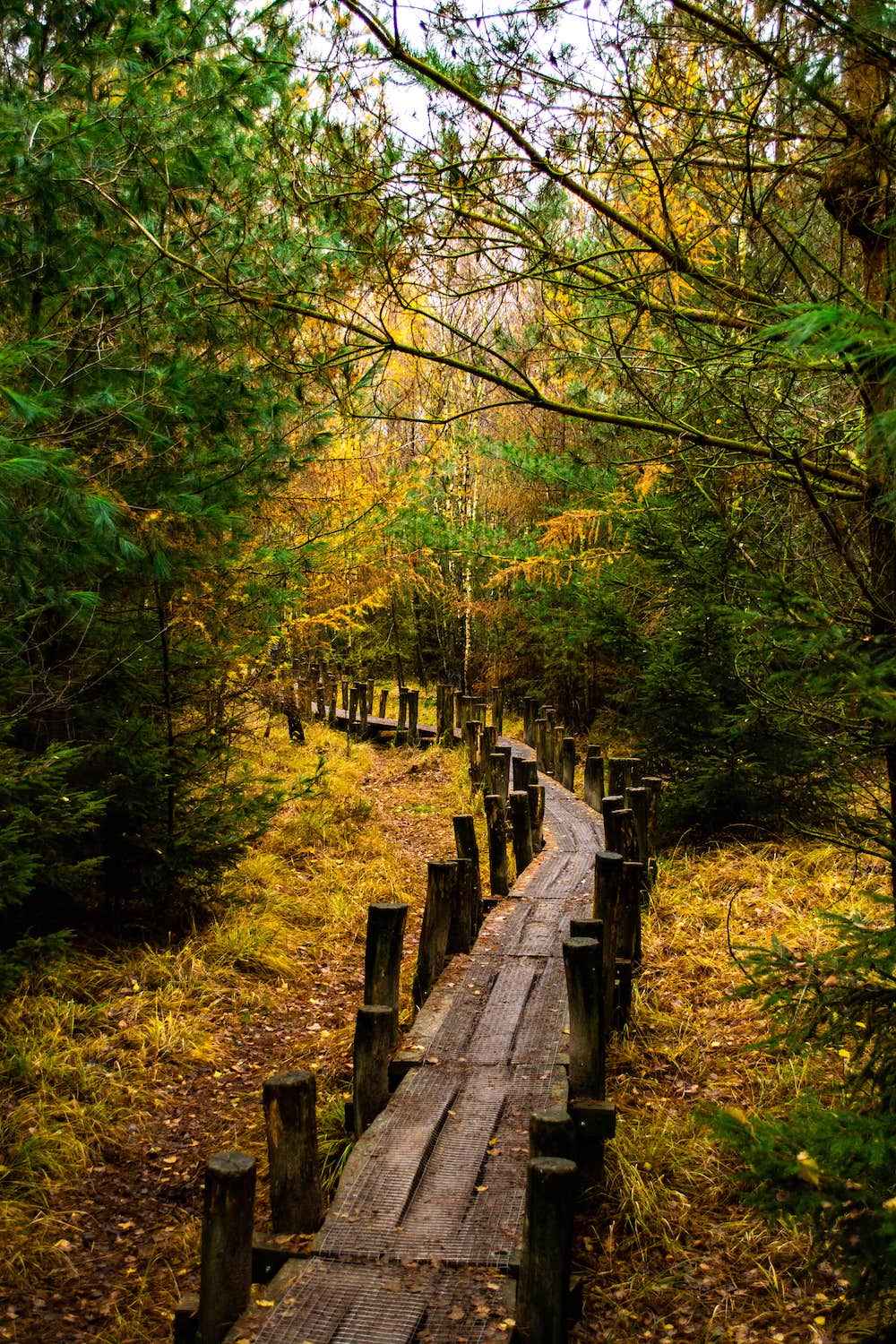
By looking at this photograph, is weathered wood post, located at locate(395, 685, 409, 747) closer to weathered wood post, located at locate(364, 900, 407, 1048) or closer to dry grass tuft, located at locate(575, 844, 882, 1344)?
dry grass tuft, located at locate(575, 844, 882, 1344)

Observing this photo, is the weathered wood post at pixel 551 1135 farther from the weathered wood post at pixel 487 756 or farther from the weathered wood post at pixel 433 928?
the weathered wood post at pixel 487 756

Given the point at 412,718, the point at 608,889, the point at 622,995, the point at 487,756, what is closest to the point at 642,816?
the point at 622,995

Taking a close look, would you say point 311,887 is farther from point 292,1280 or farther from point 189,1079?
point 292,1280

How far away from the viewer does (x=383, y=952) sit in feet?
14.7

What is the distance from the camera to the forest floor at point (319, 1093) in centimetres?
351

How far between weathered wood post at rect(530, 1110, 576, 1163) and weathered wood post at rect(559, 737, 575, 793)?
25.8 feet

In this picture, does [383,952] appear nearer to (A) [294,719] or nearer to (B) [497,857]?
(B) [497,857]

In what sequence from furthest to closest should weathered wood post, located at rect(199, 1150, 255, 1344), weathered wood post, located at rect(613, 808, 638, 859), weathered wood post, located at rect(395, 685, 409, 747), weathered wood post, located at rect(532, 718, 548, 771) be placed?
weathered wood post, located at rect(395, 685, 409, 747) → weathered wood post, located at rect(532, 718, 548, 771) → weathered wood post, located at rect(613, 808, 638, 859) → weathered wood post, located at rect(199, 1150, 255, 1344)

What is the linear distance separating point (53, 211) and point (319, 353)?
1.62m

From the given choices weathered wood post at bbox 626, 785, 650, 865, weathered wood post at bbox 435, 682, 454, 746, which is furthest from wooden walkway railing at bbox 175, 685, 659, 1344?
weathered wood post at bbox 435, 682, 454, 746

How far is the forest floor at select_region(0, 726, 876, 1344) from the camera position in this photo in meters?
3.51

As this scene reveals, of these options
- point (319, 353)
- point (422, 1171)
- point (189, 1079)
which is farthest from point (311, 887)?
point (319, 353)

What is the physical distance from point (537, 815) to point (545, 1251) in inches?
222

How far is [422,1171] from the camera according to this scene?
3570mm
